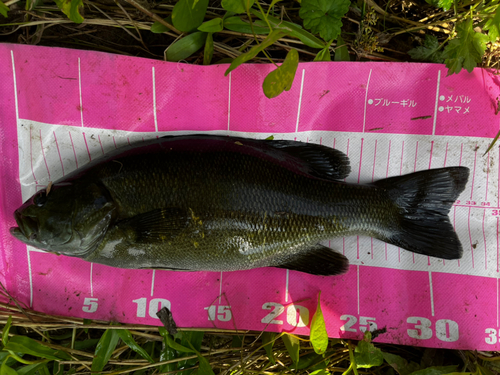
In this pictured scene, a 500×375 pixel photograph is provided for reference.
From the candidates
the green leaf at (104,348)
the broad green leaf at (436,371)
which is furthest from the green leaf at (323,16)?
the green leaf at (104,348)

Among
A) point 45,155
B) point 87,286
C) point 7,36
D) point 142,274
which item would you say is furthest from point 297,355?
point 7,36

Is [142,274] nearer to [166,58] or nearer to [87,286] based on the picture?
[87,286]

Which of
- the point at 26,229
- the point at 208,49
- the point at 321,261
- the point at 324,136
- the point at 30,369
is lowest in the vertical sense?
the point at 30,369

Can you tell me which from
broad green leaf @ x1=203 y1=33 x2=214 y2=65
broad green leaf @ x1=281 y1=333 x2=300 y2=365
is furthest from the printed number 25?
broad green leaf @ x1=203 y1=33 x2=214 y2=65

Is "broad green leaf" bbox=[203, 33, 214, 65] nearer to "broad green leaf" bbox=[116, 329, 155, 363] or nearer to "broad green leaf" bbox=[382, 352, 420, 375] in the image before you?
"broad green leaf" bbox=[116, 329, 155, 363]

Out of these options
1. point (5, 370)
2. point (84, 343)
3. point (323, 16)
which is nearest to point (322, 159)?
point (323, 16)

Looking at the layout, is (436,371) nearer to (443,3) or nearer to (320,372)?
(320,372)
